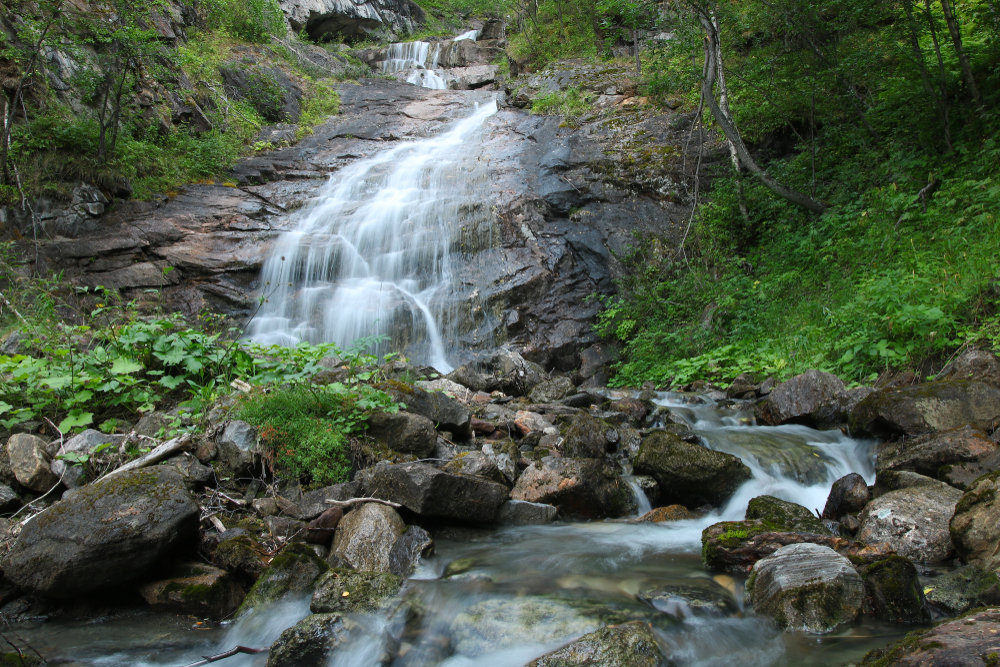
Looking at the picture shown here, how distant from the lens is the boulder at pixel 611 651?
2348 mm

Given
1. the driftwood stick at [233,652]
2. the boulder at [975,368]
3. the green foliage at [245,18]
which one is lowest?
the driftwood stick at [233,652]

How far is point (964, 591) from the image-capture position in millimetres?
2787

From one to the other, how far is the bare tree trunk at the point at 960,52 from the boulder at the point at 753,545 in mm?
8692

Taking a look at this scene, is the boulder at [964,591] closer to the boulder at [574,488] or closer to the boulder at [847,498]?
the boulder at [847,498]

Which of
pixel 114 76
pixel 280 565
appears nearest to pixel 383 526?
pixel 280 565

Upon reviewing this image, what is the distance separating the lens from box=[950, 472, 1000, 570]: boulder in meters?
2.91

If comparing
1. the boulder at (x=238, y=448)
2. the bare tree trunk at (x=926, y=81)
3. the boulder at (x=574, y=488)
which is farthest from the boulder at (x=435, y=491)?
the bare tree trunk at (x=926, y=81)

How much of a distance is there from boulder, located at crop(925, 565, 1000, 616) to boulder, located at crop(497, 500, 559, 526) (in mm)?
2461

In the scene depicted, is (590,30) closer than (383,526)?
No

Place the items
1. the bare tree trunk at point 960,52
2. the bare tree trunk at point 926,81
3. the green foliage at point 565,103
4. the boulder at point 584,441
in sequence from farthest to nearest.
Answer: the green foliage at point 565,103, the bare tree trunk at point 926,81, the bare tree trunk at point 960,52, the boulder at point 584,441

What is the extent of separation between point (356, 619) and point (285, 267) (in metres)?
9.91

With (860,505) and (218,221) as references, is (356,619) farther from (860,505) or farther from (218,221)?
(218,221)

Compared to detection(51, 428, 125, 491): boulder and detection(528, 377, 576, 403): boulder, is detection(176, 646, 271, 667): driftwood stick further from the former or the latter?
detection(528, 377, 576, 403): boulder

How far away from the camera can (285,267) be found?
11531 mm
